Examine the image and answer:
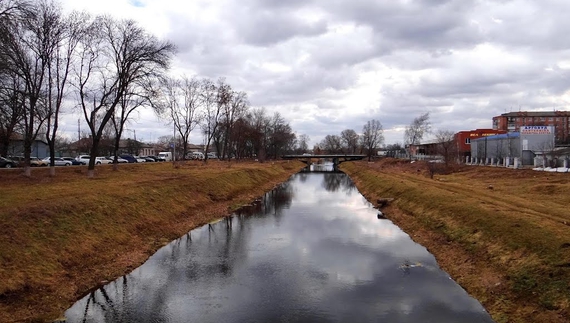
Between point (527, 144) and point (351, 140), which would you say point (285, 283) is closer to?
point (527, 144)

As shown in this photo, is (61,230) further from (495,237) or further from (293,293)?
(495,237)

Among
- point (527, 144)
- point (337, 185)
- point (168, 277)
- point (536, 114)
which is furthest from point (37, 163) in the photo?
point (536, 114)

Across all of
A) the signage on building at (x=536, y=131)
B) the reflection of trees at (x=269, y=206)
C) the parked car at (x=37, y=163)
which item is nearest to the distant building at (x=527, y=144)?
the signage on building at (x=536, y=131)

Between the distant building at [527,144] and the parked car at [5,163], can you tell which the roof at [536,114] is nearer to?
the distant building at [527,144]

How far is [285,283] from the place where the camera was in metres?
16.5

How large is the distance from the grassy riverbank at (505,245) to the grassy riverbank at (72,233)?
1402 cm

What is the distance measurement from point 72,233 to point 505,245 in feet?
60.9

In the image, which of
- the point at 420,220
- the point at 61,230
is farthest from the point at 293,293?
the point at 420,220

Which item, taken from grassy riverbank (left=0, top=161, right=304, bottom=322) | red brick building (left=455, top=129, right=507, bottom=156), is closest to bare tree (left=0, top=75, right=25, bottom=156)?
grassy riverbank (left=0, top=161, right=304, bottom=322)

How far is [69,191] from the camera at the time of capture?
2730cm

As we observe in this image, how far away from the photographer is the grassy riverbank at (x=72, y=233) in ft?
46.0

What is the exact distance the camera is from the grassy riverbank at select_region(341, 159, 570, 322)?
13434 mm

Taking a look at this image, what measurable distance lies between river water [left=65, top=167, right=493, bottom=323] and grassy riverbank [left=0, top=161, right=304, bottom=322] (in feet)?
3.21

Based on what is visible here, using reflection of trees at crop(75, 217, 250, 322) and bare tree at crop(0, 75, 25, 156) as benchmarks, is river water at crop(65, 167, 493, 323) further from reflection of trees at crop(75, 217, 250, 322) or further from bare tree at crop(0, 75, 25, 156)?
bare tree at crop(0, 75, 25, 156)
